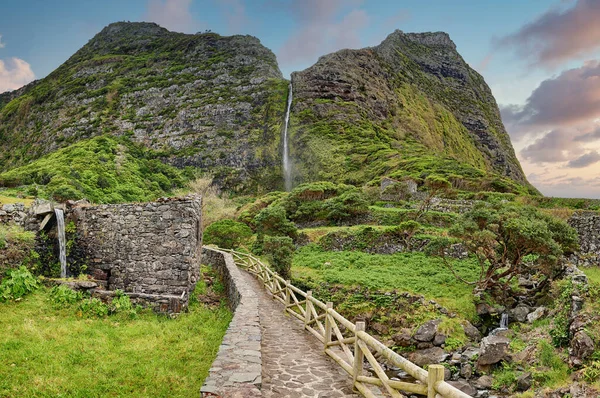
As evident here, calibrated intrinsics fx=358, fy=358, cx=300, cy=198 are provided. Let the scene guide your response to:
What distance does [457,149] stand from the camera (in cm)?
10419

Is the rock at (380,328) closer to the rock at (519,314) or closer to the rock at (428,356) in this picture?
the rock at (428,356)

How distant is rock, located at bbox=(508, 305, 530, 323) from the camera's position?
14830 mm

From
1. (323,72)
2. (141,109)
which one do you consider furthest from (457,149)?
(141,109)

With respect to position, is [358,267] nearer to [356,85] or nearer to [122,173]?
[122,173]

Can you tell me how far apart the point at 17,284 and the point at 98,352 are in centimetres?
416

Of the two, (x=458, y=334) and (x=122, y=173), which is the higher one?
(x=122, y=173)

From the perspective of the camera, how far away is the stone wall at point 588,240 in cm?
1769

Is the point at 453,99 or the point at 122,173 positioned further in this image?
the point at 453,99

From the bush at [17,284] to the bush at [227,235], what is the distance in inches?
894

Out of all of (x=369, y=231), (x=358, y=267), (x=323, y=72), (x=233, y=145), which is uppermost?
(x=323, y=72)

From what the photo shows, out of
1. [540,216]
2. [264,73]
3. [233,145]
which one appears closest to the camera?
[540,216]

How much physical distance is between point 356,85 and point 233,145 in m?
34.5

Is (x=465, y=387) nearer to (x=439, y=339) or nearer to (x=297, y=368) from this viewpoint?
(x=439, y=339)

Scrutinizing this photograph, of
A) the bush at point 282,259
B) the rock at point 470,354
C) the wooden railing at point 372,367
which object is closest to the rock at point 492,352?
the rock at point 470,354
